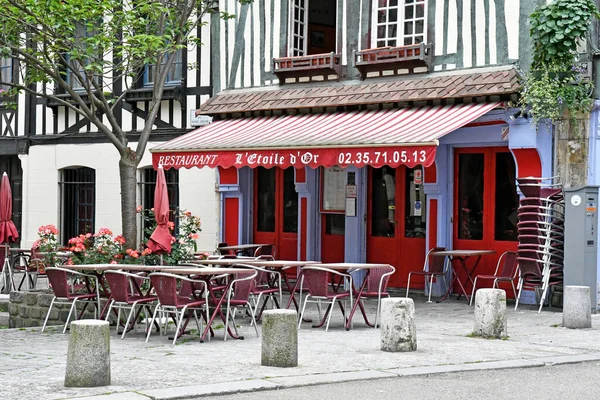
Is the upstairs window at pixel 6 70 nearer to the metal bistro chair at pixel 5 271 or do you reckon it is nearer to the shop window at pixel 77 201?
the shop window at pixel 77 201

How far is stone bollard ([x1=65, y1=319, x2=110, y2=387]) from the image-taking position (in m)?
7.88

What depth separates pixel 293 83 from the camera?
56.9ft

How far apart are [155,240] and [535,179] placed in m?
4.84

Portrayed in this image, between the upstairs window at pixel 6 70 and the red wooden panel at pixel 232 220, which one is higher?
the upstairs window at pixel 6 70

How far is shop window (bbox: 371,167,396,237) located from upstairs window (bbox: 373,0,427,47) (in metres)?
1.98

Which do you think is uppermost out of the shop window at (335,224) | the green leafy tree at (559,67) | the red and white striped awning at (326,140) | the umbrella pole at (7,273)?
the green leafy tree at (559,67)

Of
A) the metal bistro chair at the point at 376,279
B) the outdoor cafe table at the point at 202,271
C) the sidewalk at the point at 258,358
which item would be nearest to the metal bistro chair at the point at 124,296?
the outdoor cafe table at the point at 202,271

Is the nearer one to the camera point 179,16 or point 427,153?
point 427,153

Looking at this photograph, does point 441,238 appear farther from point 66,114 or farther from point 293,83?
point 66,114

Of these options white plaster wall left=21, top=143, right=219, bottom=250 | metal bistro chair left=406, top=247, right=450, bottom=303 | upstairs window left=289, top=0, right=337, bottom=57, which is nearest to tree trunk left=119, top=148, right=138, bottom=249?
metal bistro chair left=406, top=247, right=450, bottom=303

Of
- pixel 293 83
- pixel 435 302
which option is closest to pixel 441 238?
pixel 435 302

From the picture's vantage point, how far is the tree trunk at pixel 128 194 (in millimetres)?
14086

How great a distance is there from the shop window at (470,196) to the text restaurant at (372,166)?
0.01 metres

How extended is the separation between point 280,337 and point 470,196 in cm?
734
